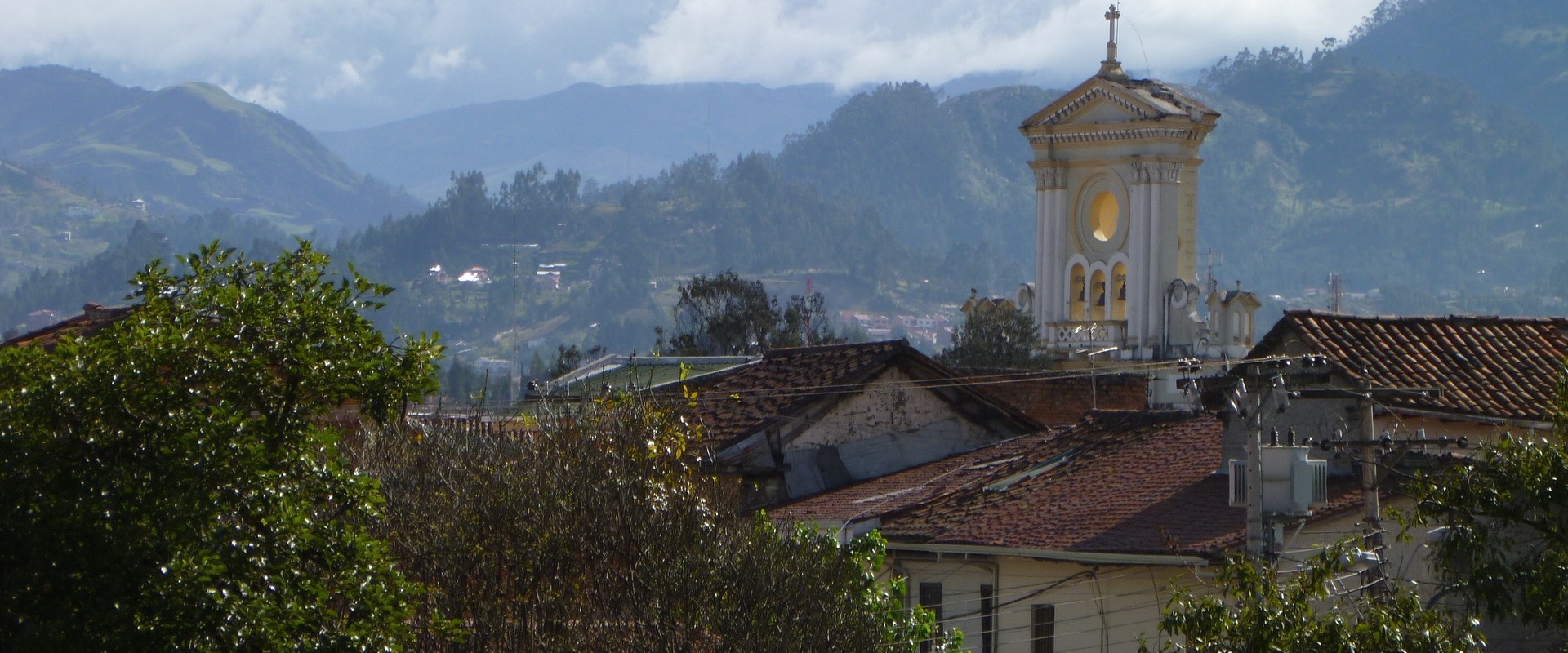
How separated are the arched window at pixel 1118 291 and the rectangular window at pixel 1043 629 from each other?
32.5 m

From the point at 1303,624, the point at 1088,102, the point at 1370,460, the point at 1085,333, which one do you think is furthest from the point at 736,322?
the point at 1303,624

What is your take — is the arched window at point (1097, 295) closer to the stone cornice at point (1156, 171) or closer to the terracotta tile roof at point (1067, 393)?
the stone cornice at point (1156, 171)

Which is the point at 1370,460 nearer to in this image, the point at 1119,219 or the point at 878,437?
the point at 878,437

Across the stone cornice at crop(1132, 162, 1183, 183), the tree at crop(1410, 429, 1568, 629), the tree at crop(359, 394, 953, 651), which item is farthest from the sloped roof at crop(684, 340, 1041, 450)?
the stone cornice at crop(1132, 162, 1183, 183)

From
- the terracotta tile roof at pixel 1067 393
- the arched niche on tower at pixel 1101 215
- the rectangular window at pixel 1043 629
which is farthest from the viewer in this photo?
the arched niche on tower at pixel 1101 215

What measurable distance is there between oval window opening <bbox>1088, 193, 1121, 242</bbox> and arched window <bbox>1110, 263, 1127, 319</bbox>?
799 mm

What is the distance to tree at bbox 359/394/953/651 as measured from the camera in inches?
479

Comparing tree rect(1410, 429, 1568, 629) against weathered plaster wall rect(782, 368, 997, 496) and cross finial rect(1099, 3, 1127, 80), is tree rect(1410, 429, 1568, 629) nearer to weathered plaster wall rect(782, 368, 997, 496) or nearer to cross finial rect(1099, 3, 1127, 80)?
weathered plaster wall rect(782, 368, 997, 496)

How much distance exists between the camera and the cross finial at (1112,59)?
51656 millimetres

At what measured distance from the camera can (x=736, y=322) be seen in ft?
167

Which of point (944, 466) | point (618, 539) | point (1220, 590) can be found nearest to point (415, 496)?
point (618, 539)

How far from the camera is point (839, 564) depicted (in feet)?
43.3

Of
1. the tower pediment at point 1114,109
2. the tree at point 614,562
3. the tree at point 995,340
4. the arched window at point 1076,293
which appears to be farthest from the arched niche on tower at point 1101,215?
the tree at point 614,562

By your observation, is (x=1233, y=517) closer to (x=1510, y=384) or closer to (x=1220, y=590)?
(x=1220, y=590)
